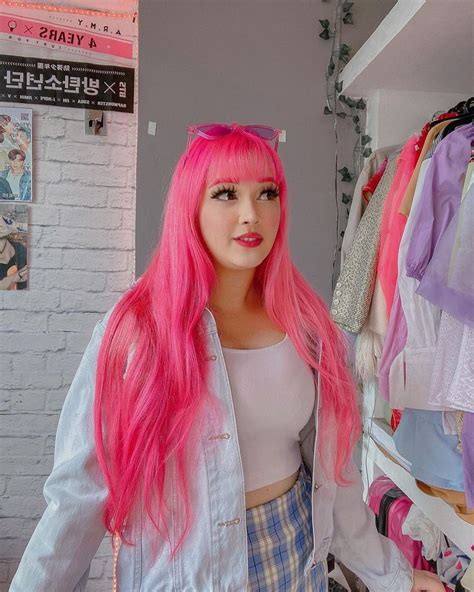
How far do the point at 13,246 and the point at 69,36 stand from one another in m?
0.71

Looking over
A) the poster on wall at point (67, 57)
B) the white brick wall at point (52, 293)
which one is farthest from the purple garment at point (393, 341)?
the poster on wall at point (67, 57)

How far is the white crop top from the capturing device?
0.98 meters

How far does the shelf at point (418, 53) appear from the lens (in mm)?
1622

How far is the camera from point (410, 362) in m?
1.56

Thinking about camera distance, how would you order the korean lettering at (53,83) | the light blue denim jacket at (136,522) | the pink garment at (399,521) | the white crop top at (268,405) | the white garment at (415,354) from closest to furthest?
the light blue denim jacket at (136,522) → the white crop top at (268,405) → the white garment at (415,354) → the pink garment at (399,521) → the korean lettering at (53,83)

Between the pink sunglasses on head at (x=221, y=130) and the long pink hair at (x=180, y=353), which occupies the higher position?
the pink sunglasses on head at (x=221, y=130)

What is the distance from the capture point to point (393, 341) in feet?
5.41

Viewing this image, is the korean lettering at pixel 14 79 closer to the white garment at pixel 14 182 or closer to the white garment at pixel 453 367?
the white garment at pixel 14 182

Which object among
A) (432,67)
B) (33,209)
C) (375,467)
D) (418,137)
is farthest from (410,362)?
(33,209)

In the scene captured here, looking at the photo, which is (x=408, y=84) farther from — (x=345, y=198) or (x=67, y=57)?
(x=67, y=57)

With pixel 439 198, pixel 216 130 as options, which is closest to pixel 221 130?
pixel 216 130

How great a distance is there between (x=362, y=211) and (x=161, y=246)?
1.37m

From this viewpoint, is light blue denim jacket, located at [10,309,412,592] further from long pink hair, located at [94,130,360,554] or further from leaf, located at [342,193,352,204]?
leaf, located at [342,193,352,204]

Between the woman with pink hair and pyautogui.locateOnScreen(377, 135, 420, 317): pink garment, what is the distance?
724mm
